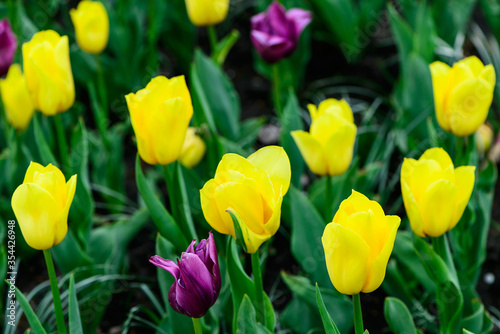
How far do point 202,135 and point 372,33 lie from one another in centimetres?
114

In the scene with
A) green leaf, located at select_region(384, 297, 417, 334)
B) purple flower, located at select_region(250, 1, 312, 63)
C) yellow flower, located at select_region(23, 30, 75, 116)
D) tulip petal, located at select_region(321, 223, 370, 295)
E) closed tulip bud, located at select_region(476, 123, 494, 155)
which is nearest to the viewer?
tulip petal, located at select_region(321, 223, 370, 295)

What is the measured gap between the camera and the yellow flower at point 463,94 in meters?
1.25

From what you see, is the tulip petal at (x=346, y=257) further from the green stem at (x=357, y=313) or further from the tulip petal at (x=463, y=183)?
the tulip petal at (x=463, y=183)

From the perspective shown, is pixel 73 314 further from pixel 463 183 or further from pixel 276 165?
pixel 463 183

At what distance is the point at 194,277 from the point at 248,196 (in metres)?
0.13

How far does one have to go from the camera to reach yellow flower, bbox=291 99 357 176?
49.5 inches

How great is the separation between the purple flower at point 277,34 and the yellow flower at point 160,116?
1.76 ft

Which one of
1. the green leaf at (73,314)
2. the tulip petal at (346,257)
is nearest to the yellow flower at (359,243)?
the tulip petal at (346,257)

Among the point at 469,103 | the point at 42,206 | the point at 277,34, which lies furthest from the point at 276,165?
the point at 277,34

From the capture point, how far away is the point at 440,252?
1.23 metres

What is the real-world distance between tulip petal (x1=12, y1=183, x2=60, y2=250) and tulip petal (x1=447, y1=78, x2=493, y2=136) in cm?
72

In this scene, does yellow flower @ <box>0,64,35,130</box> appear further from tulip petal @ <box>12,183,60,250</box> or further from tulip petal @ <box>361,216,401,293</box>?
tulip petal @ <box>361,216,401,293</box>

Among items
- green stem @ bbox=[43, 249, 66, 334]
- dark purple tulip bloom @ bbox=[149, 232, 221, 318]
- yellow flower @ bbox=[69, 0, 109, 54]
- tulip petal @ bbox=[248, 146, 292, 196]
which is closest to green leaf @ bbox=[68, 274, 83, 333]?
green stem @ bbox=[43, 249, 66, 334]

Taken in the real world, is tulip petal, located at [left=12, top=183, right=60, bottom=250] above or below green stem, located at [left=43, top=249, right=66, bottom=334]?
above
